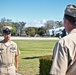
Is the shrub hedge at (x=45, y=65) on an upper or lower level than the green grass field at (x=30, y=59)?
upper

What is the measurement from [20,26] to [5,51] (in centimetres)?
10835

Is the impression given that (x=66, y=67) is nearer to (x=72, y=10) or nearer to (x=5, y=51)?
(x=72, y=10)

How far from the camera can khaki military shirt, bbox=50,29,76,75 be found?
2410mm

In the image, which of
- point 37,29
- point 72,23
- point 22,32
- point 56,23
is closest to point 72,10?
point 72,23

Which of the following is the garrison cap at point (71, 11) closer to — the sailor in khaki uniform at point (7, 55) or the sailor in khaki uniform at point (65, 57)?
the sailor in khaki uniform at point (65, 57)

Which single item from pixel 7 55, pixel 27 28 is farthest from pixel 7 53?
pixel 27 28

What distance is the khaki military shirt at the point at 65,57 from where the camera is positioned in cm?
241

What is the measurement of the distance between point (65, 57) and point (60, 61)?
0.18 ft

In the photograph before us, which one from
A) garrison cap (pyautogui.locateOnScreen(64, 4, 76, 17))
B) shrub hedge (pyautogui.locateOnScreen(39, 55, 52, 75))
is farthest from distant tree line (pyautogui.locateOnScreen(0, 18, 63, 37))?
garrison cap (pyautogui.locateOnScreen(64, 4, 76, 17))

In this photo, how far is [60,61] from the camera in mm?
2420

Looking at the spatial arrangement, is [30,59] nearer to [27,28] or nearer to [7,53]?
[7,53]

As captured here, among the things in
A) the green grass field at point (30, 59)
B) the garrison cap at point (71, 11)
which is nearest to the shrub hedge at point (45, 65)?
the green grass field at point (30, 59)

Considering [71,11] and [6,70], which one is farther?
[6,70]

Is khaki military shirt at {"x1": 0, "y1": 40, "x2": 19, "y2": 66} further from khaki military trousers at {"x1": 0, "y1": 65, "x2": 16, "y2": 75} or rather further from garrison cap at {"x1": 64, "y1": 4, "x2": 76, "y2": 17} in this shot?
garrison cap at {"x1": 64, "y1": 4, "x2": 76, "y2": 17}
